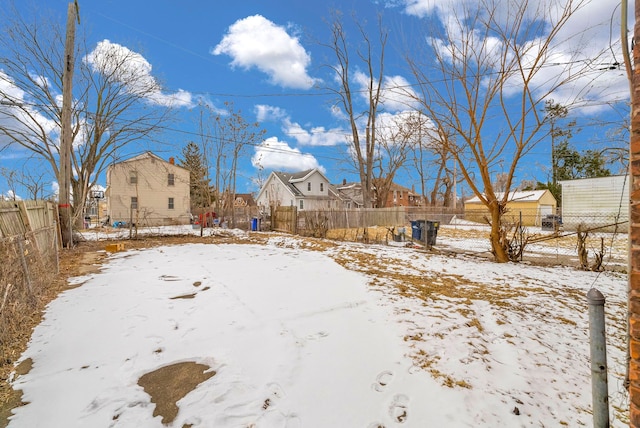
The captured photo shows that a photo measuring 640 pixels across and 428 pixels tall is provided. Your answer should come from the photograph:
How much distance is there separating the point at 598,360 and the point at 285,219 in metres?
16.1

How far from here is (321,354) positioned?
295 cm

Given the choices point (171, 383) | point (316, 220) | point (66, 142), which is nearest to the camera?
point (171, 383)

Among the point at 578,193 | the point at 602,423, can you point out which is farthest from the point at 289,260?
the point at 578,193

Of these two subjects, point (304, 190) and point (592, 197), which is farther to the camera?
point (304, 190)

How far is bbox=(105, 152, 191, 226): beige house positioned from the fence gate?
10.3 metres

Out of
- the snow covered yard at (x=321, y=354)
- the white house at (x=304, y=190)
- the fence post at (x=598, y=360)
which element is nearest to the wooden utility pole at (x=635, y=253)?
the fence post at (x=598, y=360)

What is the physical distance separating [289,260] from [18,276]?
16.6 ft

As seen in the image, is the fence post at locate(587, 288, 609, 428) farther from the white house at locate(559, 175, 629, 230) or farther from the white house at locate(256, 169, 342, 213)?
the white house at locate(256, 169, 342, 213)

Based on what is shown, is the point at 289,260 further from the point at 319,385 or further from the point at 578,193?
the point at 578,193

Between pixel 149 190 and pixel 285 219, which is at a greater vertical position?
pixel 149 190

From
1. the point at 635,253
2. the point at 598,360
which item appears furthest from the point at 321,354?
the point at 635,253

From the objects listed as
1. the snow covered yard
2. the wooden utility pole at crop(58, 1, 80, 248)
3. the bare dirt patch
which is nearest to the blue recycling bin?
the snow covered yard

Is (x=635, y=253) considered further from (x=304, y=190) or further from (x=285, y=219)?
(x=304, y=190)

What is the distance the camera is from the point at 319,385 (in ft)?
8.09
